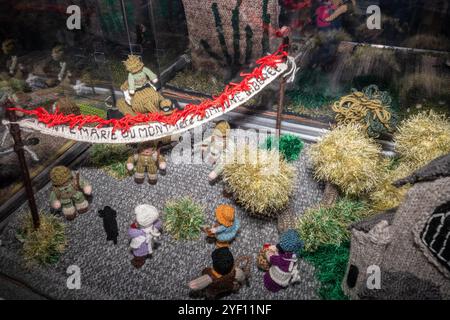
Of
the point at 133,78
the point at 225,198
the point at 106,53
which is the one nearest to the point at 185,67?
the point at 106,53

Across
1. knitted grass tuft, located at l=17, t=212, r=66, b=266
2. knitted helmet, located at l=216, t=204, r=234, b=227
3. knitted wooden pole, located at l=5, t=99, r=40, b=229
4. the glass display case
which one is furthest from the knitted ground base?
knitted wooden pole, located at l=5, t=99, r=40, b=229

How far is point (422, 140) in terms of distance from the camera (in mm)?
3273

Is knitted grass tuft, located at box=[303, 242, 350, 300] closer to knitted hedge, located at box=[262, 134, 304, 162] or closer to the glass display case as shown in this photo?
the glass display case

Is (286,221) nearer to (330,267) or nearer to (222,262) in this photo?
(330,267)

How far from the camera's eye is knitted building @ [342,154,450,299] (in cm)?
218

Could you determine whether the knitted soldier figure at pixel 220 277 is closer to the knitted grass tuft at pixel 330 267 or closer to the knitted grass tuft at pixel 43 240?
the knitted grass tuft at pixel 330 267

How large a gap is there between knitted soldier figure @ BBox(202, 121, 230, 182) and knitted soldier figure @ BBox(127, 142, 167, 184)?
0.44 meters

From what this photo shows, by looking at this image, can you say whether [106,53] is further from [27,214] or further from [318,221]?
[318,221]

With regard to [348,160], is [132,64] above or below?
above

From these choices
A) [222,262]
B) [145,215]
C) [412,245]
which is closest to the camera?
[412,245]

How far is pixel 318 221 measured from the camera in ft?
10.6

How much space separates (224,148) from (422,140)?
1.65 meters

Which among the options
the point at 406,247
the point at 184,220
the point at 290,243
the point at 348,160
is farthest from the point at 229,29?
the point at 406,247

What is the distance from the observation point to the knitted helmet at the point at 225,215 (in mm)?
2977
